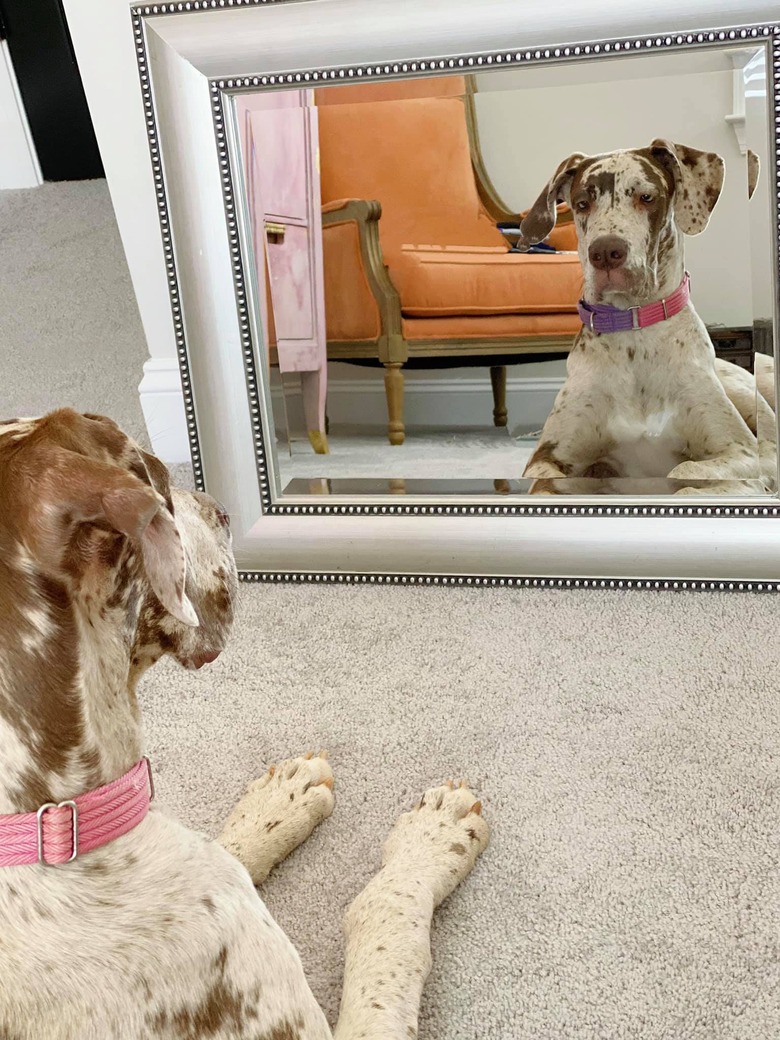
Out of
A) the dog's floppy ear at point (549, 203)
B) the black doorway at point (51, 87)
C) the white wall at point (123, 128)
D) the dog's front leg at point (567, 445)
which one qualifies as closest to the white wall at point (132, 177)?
the white wall at point (123, 128)

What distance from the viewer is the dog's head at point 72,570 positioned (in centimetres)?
97

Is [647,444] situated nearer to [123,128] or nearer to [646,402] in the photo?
[646,402]

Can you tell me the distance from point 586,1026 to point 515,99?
5.96ft

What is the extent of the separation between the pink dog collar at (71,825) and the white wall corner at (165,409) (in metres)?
1.97

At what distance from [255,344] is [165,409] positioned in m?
0.73

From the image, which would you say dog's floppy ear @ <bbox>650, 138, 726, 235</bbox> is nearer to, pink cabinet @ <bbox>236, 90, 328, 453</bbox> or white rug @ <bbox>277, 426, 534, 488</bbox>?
white rug @ <bbox>277, 426, 534, 488</bbox>

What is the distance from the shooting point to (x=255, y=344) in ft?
8.07

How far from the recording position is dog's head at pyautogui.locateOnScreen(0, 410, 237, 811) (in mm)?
973

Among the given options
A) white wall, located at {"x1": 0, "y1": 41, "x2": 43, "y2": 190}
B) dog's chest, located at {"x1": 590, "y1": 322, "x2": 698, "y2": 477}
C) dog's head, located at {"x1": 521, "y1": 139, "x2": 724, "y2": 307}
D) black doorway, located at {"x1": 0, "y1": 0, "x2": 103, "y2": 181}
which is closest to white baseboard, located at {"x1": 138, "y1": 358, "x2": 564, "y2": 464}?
dog's chest, located at {"x1": 590, "y1": 322, "x2": 698, "y2": 477}

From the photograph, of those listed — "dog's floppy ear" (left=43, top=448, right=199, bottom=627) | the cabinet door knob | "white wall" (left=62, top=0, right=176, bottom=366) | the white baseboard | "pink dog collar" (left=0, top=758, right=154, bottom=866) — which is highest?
"white wall" (left=62, top=0, right=176, bottom=366)

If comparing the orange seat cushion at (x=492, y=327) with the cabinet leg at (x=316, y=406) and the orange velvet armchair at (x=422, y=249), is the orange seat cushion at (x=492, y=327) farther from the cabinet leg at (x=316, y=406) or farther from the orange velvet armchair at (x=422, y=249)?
the cabinet leg at (x=316, y=406)

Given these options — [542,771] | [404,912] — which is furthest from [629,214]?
[404,912]

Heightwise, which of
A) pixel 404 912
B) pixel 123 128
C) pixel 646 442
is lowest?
pixel 404 912

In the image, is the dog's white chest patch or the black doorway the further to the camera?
the black doorway
